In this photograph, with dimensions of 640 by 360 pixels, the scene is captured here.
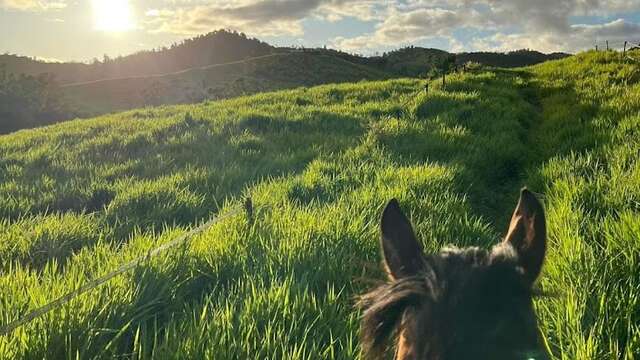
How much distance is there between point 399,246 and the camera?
1817mm

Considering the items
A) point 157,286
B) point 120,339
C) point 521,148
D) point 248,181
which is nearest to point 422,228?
point 157,286

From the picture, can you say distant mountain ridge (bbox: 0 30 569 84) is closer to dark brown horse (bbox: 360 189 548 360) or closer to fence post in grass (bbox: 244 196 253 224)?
fence post in grass (bbox: 244 196 253 224)

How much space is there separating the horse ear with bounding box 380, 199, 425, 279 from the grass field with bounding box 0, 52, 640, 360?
482mm

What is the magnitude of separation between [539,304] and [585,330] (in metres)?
0.46

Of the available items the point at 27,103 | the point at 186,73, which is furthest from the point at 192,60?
the point at 27,103

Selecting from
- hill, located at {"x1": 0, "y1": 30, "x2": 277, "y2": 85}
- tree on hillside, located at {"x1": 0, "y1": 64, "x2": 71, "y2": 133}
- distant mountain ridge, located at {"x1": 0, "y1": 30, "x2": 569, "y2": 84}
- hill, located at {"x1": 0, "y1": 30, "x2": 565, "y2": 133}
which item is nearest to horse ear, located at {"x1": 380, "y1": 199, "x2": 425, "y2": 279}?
hill, located at {"x1": 0, "y1": 30, "x2": 565, "y2": 133}

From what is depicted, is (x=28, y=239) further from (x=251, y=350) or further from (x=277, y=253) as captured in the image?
(x=251, y=350)

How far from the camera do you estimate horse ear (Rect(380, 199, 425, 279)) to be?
5.87ft

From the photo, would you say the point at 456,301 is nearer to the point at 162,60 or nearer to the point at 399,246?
the point at 399,246

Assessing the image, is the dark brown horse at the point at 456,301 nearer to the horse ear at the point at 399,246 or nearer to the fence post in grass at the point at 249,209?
the horse ear at the point at 399,246

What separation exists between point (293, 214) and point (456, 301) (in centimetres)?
384

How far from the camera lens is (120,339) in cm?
299

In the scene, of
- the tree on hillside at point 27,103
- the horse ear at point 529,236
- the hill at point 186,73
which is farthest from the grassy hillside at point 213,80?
the horse ear at point 529,236

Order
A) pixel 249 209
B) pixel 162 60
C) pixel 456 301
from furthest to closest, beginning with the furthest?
1. pixel 162 60
2. pixel 249 209
3. pixel 456 301
